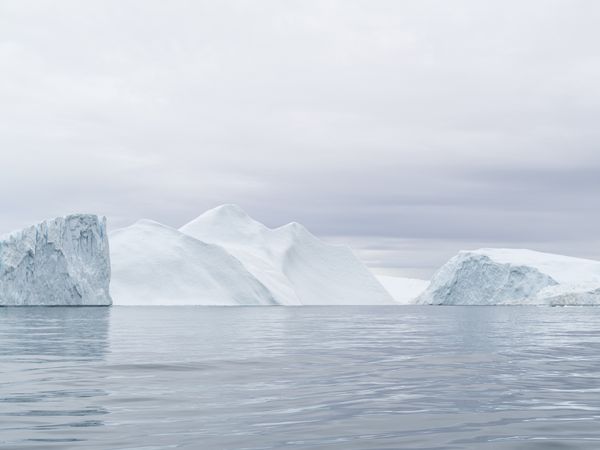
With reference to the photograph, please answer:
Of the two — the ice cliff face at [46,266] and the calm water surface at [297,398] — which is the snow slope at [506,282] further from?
the calm water surface at [297,398]

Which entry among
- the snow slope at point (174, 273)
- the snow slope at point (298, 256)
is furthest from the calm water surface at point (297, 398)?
the snow slope at point (298, 256)

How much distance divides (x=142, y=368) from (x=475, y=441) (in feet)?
28.8

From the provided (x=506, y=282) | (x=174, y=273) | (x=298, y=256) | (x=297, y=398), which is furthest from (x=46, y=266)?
(x=506, y=282)

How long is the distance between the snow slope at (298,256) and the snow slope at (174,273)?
8220 millimetres

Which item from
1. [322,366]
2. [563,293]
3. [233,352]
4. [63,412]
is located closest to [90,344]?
[233,352]

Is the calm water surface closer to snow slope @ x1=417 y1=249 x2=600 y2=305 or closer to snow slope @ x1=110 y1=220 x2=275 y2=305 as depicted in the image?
snow slope @ x1=110 y1=220 x2=275 y2=305

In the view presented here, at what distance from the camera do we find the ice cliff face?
2562 inches

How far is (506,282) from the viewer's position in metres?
102

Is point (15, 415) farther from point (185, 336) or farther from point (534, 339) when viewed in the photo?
point (534, 339)

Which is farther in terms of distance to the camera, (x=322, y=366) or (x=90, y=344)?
(x=90, y=344)

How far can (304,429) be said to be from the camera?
8.52 meters

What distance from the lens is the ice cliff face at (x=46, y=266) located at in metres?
65.1

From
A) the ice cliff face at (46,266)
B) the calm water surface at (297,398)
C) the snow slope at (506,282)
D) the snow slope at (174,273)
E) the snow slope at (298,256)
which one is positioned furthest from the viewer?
the snow slope at (298,256)

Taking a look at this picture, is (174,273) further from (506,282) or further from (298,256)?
(506,282)
